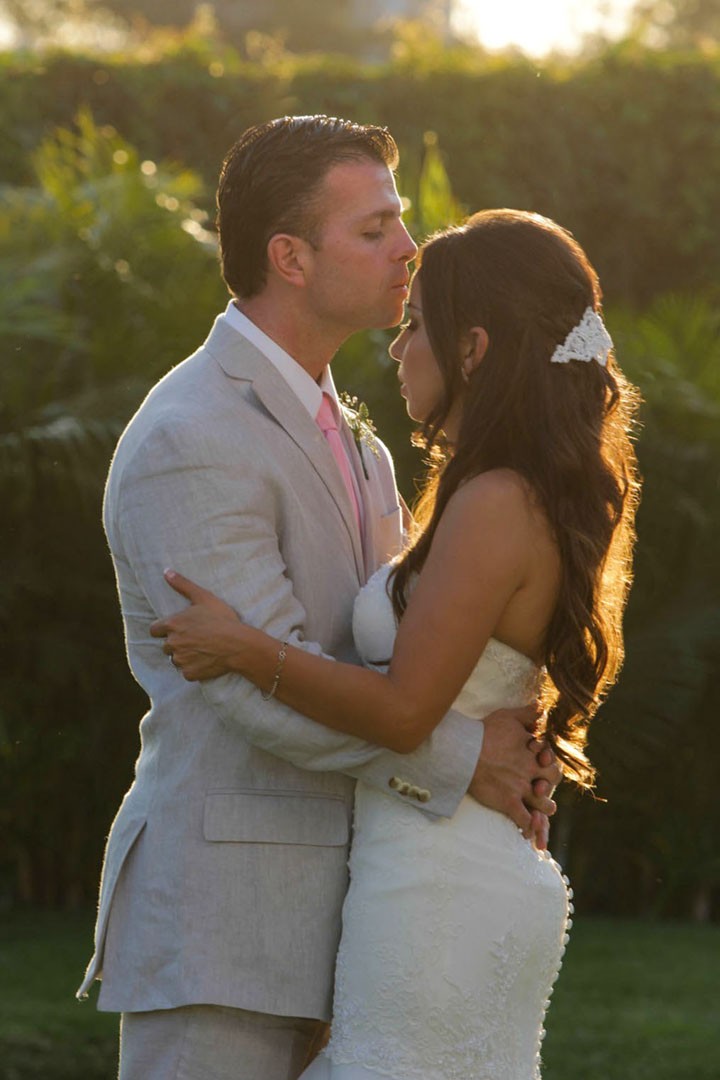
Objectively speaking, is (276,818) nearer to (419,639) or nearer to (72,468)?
(419,639)

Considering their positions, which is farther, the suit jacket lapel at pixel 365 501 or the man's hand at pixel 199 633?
the suit jacket lapel at pixel 365 501

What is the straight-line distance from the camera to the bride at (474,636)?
10.2 feet

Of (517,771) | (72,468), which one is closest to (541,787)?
(517,771)

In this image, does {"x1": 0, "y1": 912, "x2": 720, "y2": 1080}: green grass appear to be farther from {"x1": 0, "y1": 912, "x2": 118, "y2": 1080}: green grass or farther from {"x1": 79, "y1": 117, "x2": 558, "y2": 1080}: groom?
{"x1": 79, "y1": 117, "x2": 558, "y2": 1080}: groom

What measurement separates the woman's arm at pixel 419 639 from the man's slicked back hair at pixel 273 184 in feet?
2.28

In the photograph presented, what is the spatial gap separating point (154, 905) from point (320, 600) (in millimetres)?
653

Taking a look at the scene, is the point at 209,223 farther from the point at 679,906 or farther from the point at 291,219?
the point at 291,219

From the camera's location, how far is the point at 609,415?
11.4 ft

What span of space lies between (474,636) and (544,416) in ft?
1.51

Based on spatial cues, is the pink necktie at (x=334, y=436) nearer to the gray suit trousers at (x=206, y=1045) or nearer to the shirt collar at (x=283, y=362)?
the shirt collar at (x=283, y=362)

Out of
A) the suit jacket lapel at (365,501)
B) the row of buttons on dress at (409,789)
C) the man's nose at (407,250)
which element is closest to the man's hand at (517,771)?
the row of buttons on dress at (409,789)

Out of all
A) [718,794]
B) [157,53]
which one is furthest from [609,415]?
[157,53]

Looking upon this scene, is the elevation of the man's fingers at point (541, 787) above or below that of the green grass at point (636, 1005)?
above

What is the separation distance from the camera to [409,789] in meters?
3.22
